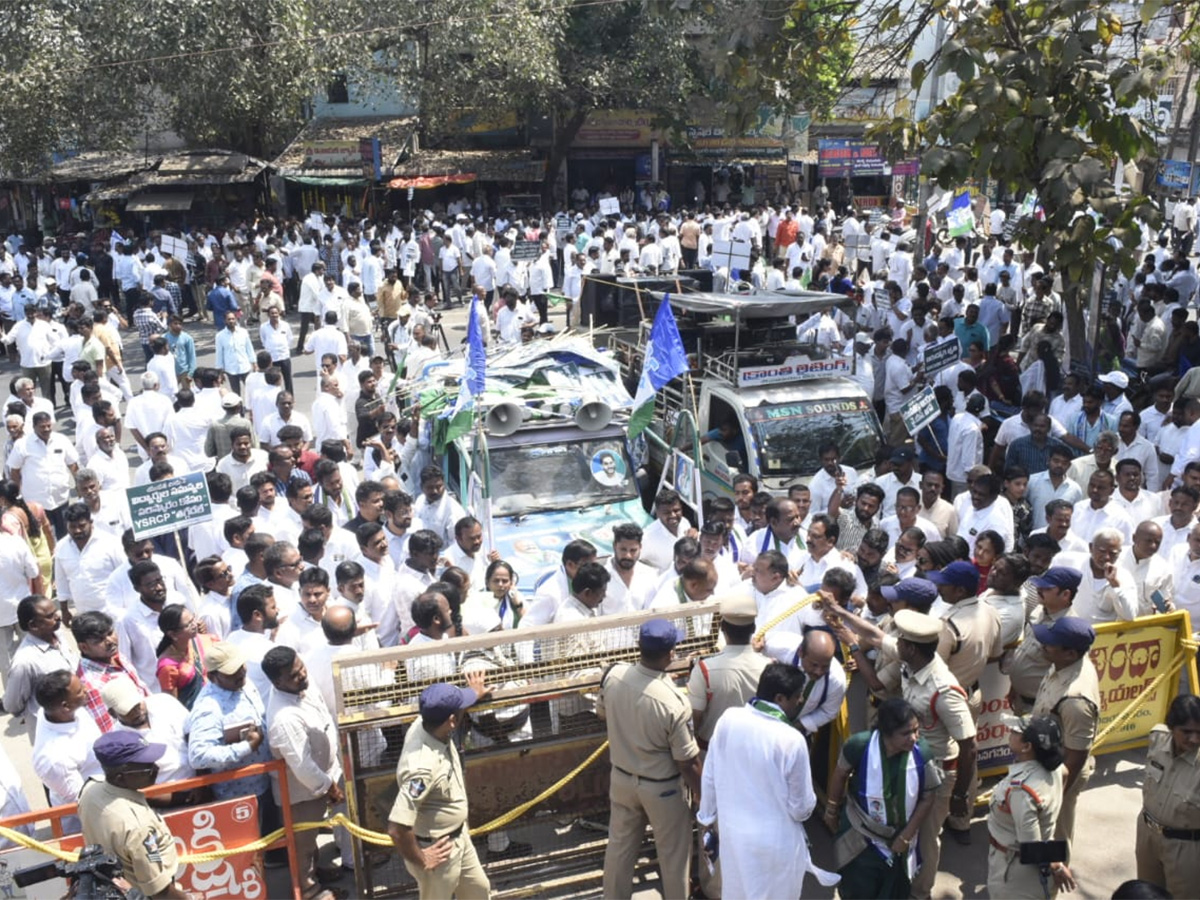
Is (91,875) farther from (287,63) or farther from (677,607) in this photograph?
(287,63)

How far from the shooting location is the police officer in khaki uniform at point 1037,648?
608 cm

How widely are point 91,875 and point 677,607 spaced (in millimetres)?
2975

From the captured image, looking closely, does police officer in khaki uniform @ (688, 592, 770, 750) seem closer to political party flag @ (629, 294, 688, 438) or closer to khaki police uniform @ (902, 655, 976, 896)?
khaki police uniform @ (902, 655, 976, 896)

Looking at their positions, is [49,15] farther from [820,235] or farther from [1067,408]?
[1067,408]

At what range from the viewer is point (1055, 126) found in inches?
382

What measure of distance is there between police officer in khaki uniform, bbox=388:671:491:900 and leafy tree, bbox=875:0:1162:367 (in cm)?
662

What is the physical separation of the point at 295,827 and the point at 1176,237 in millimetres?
23885

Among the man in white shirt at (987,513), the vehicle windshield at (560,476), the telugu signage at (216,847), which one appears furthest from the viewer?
the vehicle windshield at (560,476)

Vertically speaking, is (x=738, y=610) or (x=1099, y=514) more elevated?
(x=738, y=610)

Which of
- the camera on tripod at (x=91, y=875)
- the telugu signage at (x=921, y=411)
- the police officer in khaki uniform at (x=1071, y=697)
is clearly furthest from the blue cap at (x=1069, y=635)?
the telugu signage at (x=921, y=411)

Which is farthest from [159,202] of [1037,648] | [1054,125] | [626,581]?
[1037,648]

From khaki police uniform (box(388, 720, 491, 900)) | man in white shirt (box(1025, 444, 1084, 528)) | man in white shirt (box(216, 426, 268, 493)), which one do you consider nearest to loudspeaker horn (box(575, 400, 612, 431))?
man in white shirt (box(216, 426, 268, 493))

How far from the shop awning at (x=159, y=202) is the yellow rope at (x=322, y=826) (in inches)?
1102

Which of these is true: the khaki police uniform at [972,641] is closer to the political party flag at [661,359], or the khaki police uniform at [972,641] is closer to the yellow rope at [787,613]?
the yellow rope at [787,613]
